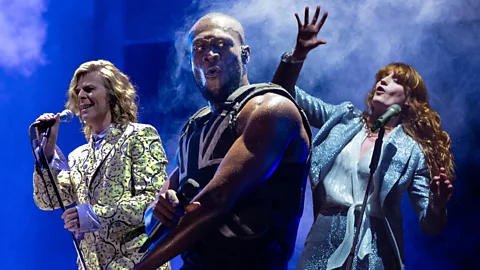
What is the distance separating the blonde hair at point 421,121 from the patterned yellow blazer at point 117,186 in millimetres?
1237

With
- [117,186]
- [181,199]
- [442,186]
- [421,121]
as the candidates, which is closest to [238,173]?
[181,199]

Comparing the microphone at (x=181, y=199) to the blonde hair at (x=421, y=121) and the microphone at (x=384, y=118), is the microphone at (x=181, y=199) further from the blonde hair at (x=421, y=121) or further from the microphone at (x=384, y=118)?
A: the blonde hair at (x=421, y=121)

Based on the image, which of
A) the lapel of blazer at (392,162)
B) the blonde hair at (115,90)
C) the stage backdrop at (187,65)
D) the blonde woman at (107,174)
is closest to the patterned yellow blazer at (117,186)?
the blonde woman at (107,174)

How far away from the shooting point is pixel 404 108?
10.9 feet

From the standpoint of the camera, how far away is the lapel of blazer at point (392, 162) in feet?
10.1

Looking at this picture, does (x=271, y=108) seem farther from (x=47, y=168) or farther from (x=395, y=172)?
(x=395, y=172)

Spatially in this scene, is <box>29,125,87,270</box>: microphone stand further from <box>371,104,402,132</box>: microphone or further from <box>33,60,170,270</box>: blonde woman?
<box>371,104,402,132</box>: microphone

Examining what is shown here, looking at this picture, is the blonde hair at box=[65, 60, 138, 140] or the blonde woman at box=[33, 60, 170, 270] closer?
the blonde woman at box=[33, 60, 170, 270]

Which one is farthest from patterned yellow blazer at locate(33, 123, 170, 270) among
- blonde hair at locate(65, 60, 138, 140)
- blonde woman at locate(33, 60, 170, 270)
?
blonde hair at locate(65, 60, 138, 140)

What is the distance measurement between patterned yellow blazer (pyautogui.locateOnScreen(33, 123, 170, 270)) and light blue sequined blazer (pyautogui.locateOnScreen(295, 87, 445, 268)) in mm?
898

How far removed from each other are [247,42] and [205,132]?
2474 millimetres

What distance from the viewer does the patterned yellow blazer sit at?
95.9 inches

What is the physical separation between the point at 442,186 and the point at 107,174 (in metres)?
1.43

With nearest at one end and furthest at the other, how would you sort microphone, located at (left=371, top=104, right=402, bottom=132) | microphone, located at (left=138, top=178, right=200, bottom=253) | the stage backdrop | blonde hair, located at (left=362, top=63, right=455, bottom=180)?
microphone, located at (left=138, top=178, right=200, bottom=253)
microphone, located at (left=371, top=104, right=402, bottom=132)
blonde hair, located at (left=362, top=63, right=455, bottom=180)
the stage backdrop
